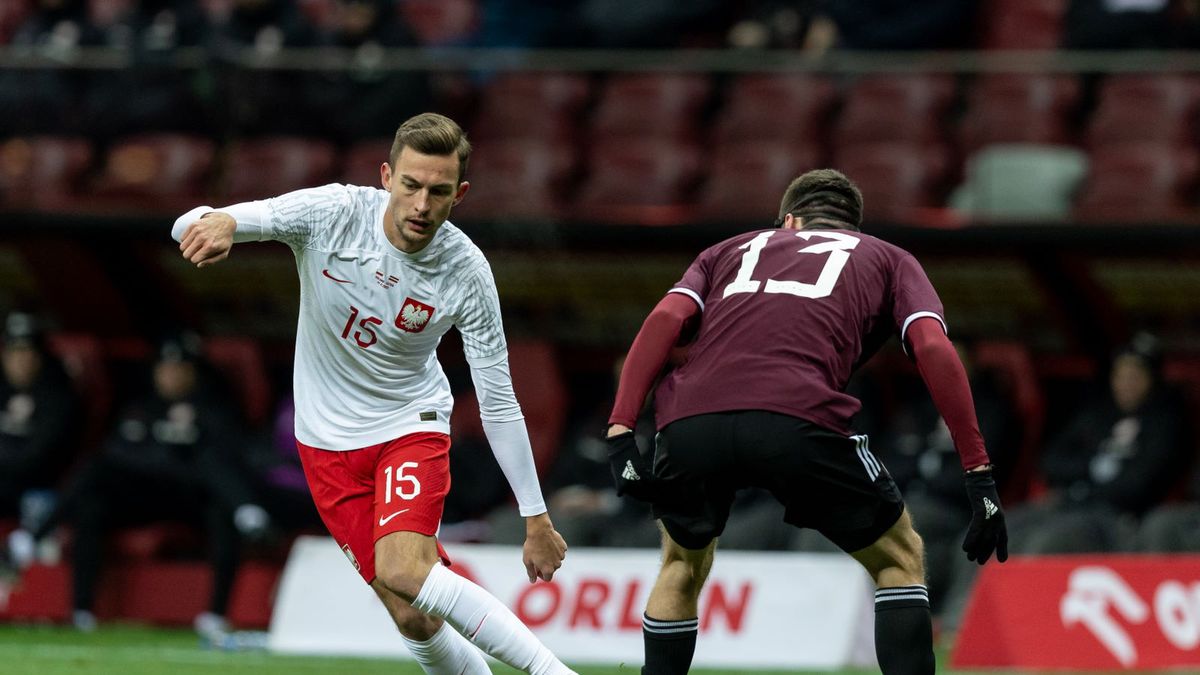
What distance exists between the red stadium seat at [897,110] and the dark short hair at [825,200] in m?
5.97

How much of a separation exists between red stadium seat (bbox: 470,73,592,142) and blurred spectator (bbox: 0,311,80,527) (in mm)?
3128

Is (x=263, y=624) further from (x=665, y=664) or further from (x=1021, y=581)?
(x=665, y=664)

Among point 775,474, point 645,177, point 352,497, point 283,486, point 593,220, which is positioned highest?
point 775,474

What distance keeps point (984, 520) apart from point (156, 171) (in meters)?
8.65

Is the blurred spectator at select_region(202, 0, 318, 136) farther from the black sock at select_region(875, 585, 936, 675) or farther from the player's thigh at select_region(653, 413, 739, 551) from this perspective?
the black sock at select_region(875, 585, 936, 675)

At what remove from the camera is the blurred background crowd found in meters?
11.6

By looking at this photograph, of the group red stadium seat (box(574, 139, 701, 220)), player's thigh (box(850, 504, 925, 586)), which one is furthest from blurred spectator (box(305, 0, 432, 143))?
player's thigh (box(850, 504, 925, 586))

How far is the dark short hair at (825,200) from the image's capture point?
20.9ft

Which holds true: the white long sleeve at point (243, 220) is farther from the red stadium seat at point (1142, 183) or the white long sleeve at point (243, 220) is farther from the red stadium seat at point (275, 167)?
the red stadium seat at point (275, 167)

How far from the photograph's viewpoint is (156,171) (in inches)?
522

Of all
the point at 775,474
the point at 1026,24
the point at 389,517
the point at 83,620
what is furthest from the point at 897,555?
the point at 1026,24

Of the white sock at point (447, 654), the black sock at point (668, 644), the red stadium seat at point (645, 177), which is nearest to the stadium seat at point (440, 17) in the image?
the red stadium seat at point (645, 177)

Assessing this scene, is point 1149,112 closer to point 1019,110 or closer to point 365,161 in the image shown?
point 1019,110

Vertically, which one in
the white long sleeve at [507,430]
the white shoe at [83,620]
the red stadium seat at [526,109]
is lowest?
the white shoe at [83,620]
